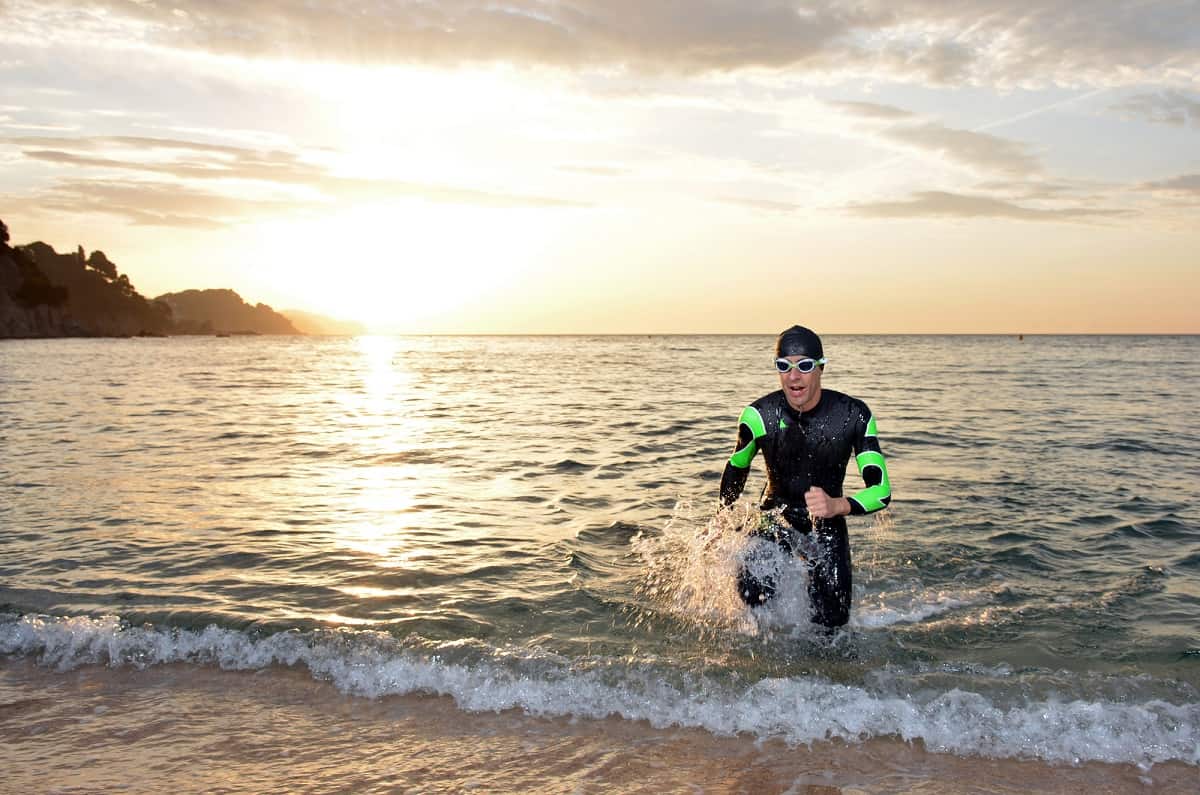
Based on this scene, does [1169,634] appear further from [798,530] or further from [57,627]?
[57,627]

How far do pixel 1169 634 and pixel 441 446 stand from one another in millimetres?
14270

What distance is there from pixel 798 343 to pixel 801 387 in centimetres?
37

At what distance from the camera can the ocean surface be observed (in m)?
5.58

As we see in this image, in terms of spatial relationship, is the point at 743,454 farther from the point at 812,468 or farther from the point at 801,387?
the point at 801,387

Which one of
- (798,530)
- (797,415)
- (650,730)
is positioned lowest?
(650,730)

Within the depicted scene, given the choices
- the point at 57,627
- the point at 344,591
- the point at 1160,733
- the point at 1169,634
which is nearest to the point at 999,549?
the point at 1169,634

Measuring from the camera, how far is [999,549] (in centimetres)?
996

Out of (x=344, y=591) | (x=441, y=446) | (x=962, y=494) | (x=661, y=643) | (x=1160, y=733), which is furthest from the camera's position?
(x=441, y=446)

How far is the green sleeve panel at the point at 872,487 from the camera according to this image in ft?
21.0

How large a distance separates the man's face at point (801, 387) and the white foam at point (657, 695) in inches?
88.0

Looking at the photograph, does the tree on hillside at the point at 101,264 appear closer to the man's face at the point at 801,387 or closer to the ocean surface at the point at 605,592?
the ocean surface at the point at 605,592

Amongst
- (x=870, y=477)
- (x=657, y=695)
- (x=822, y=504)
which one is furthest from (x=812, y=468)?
(x=657, y=695)

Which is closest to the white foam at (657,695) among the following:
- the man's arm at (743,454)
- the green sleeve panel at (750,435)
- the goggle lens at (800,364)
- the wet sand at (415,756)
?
the wet sand at (415,756)

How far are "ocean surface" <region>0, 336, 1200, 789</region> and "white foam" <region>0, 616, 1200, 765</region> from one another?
0.02m
